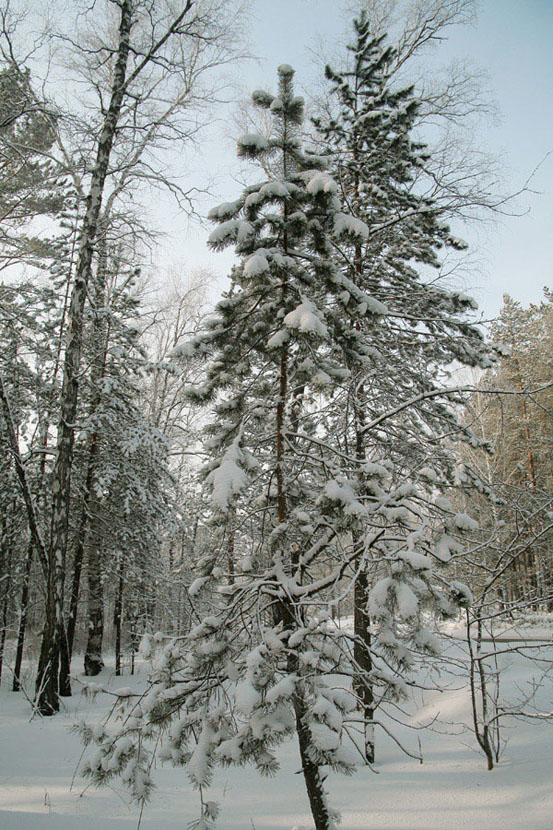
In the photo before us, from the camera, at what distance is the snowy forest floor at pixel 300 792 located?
13.8 ft

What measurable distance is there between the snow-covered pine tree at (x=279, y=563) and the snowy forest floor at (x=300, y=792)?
1284 mm

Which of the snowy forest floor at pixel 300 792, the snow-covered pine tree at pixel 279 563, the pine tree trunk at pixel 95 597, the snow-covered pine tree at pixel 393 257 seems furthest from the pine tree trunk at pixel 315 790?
the pine tree trunk at pixel 95 597

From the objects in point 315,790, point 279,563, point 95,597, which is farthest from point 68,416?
point 95,597

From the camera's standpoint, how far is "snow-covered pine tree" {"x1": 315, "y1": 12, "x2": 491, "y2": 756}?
7293 millimetres

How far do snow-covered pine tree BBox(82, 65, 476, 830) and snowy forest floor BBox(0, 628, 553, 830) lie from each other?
4.21ft

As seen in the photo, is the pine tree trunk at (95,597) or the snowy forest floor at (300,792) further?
the pine tree trunk at (95,597)

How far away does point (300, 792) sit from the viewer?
203 inches

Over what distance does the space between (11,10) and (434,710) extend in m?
14.3

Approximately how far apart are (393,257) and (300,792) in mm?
8320

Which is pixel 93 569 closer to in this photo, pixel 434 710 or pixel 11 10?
pixel 434 710

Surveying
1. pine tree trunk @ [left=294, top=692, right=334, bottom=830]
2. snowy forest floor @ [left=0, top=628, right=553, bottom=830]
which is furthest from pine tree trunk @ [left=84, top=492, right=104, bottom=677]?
pine tree trunk @ [left=294, top=692, right=334, bottom=830]

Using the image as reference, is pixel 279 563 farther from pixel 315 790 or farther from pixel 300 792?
pixel 300 792

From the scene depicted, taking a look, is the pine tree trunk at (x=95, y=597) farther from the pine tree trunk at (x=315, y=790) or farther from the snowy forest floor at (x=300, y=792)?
the pine tree trunk at (x=315, y=790)

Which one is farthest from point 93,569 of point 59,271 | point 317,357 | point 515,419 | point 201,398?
point 515,419
